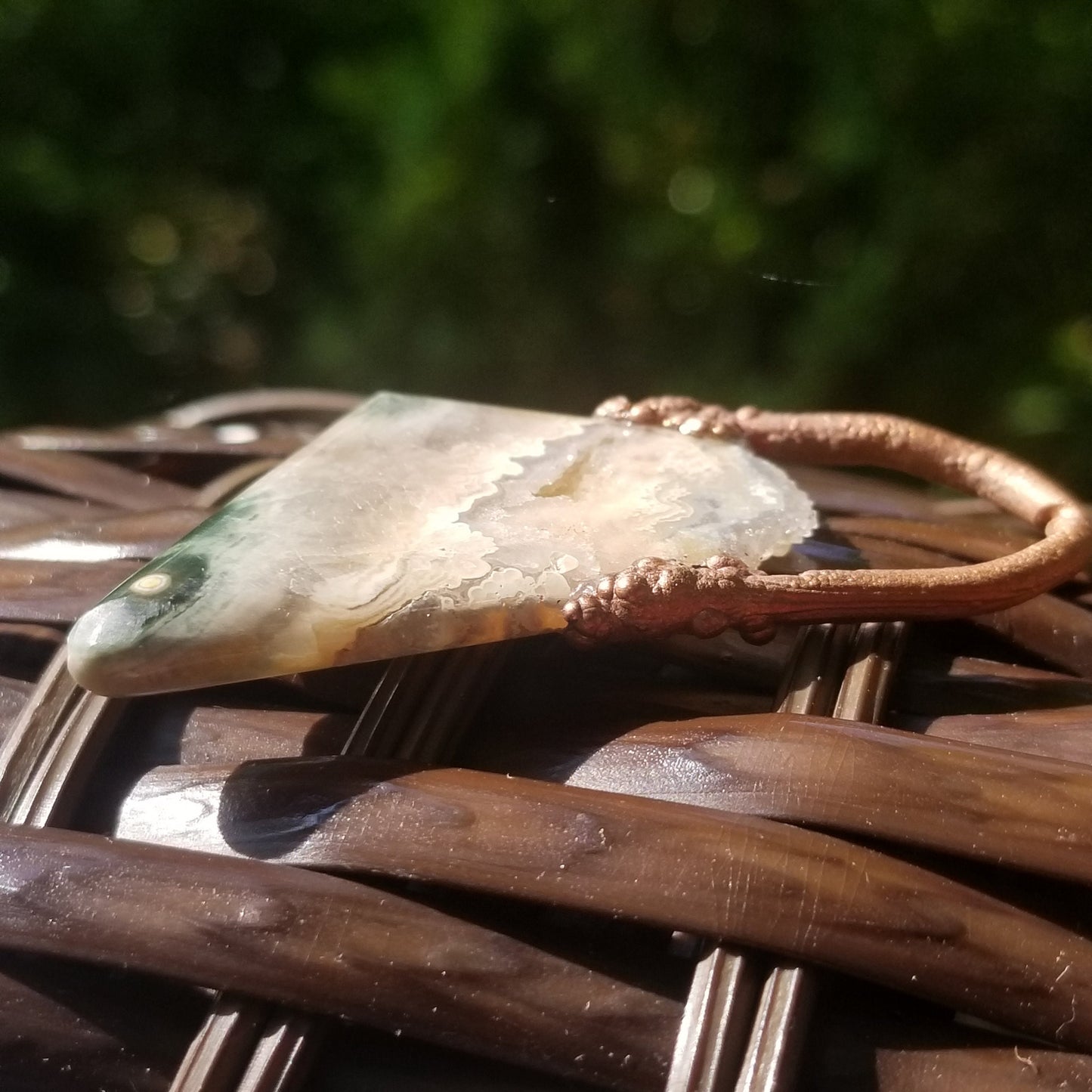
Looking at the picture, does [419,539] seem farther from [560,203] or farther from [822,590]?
[560,203]

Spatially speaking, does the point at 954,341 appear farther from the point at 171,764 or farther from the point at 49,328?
the point at 49,328

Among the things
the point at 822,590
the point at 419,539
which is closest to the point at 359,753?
the point at 419,539

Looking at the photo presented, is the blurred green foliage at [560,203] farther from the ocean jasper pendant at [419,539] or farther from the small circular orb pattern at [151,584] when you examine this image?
the small circular orb pattern at [151,584]

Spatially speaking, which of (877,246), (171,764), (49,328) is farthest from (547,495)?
(49,328)

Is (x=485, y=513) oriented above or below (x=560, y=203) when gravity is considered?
below

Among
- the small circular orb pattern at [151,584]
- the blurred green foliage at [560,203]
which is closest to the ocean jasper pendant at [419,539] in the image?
the small circular orb pattern at [151,584]

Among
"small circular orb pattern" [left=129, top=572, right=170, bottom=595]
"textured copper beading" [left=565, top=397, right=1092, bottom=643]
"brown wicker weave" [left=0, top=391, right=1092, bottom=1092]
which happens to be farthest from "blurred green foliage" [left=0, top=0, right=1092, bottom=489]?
"small circular orb pattern" [left=129, top=572, right=170, bottom=595]
